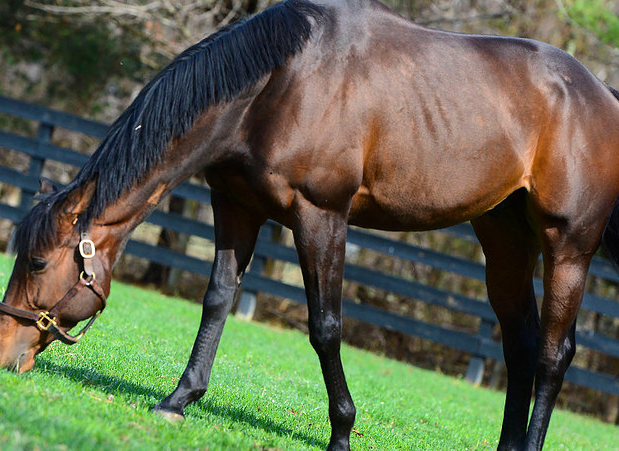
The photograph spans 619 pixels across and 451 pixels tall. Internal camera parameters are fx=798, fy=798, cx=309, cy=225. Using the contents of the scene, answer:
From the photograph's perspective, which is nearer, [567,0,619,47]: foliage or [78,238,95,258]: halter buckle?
[78,238,95,258]: halter buckle

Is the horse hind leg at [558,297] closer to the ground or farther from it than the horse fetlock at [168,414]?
farther from it

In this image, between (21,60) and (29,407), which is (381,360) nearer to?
(29,407)

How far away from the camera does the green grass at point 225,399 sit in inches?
120

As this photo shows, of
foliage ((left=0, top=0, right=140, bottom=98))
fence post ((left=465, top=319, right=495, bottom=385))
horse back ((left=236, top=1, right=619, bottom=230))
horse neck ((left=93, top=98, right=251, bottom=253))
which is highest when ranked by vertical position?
foliage ((left=0, top=0, right=140, bottom=98))

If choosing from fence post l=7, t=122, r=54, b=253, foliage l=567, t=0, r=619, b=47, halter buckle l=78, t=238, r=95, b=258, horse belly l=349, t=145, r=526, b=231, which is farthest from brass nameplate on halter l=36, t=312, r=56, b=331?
foliage l=567, t=0, r=619, b=47

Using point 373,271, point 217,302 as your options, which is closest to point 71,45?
point 373,271

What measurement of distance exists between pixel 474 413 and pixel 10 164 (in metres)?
10.5

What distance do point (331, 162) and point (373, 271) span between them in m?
7.09

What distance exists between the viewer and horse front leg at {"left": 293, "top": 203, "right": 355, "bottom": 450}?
145 inches

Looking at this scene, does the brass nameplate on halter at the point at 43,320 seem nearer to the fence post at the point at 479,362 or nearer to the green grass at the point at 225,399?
the green grass at the point at 225,399

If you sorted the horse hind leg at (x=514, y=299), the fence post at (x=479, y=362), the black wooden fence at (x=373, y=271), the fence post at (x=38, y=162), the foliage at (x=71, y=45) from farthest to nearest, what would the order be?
the foliage at (x=71, y=45), the fence post at (x=38, y=162), the fence post at (x=479, y=362), the black wooden fence at (x=373, y=271), the horse hind leg at (x=514, y=299)

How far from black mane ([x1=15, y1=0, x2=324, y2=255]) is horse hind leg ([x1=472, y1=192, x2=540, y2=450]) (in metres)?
1.75

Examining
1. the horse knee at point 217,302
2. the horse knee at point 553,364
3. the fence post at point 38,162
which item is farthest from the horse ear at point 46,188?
the fence post at point 38,162

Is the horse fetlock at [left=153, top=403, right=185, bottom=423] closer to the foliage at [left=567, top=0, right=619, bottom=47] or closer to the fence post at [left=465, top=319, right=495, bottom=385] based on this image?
the fence post at [left=465, top=319, right=495, bottom=385]
